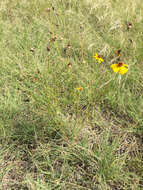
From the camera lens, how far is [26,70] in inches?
51.8

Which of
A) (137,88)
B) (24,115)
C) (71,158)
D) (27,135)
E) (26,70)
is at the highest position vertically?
(26,70)

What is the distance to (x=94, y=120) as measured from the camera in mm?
1049

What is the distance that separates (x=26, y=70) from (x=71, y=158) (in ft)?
2.43

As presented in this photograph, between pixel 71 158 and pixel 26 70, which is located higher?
pixel 26 70

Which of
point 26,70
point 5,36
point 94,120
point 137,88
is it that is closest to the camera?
point 94,120

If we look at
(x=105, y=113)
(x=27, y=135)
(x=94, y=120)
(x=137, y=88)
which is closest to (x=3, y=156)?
(x=27, y=135)

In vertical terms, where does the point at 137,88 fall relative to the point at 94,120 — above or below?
above

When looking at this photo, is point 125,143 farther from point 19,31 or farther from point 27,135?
point 19,31

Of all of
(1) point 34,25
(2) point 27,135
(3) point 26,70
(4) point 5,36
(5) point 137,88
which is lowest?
(2) point 27,135

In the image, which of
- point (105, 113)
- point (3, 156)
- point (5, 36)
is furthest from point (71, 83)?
point (5, 36)

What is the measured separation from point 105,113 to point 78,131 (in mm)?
257

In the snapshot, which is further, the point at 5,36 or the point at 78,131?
the point at 5,36

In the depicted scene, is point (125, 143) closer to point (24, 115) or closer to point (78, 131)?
point (78, 131)

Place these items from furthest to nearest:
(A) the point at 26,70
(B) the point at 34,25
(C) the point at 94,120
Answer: (B) the point at 34,25 < (A) the point at 26,70 < (C) the point at 94,120
